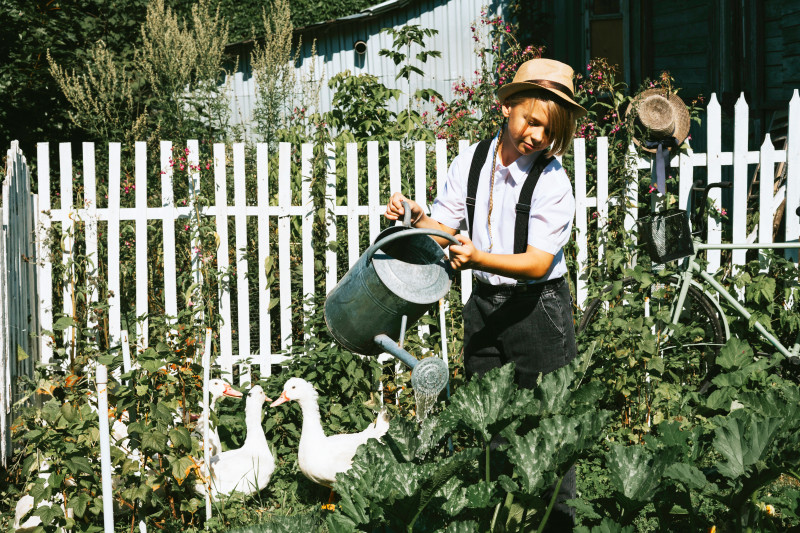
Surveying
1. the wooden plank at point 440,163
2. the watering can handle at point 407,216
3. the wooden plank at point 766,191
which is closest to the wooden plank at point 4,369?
the watering can handle at point 407,216

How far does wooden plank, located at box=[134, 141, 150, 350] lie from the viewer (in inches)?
178

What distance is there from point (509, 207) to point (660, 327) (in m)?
2.12

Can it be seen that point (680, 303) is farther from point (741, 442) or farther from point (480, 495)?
point (480, 495)

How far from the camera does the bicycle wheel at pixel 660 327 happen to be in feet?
14.0

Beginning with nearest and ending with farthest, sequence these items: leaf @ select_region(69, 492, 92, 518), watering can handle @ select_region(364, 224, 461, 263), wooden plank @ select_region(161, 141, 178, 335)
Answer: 1. watering can handle @ select_region(364, 224, 461, 263)
2. leaf @ select_region(69, 492, 92, 518)
3. wooden plank @ select_region(161, 141, 178, 335)

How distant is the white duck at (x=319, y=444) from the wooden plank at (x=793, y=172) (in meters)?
2.94

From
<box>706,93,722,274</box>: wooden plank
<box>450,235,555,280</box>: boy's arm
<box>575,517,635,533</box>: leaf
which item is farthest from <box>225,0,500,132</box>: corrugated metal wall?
<box>575,517,635,533</box>: leaf

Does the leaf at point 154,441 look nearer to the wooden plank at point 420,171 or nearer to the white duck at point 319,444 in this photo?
the white duck at point 319,444

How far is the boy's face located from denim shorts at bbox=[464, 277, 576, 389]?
1.56 ft

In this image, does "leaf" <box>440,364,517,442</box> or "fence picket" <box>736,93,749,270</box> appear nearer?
"leaf" <box>440,364,517,442</box>

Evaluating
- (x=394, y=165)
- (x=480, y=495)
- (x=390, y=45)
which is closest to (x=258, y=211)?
(x=394, y=165)

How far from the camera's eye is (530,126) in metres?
2.60

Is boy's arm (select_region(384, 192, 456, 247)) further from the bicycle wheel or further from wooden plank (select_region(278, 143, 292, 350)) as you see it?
wooden plank (select_region(278, 143, 292, 350))

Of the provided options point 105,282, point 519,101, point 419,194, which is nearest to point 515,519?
point 519,101
